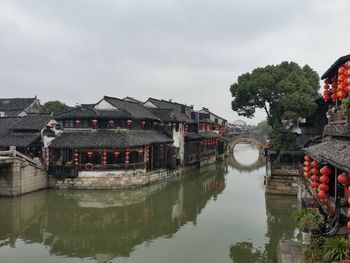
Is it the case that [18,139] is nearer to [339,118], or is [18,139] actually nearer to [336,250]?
[339,118]

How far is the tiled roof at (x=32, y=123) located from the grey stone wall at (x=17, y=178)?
20.8 feet

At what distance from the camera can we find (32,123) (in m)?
34.2

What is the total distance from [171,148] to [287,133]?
475 inches

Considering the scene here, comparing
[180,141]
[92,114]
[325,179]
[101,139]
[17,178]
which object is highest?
[92,114]

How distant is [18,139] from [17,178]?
24.1ft

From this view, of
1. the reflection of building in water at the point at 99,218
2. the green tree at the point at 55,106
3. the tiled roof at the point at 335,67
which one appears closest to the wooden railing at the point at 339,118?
the tiled roof at the point at 335,67

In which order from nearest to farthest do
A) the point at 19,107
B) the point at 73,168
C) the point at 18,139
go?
the point at 73,168, the point at 18,139, the point at 19,107

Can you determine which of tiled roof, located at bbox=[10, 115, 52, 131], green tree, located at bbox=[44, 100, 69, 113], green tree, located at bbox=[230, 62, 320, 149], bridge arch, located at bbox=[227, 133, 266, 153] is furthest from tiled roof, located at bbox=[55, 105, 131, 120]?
bridge arch, located at bbox=[227, 133, 266, 153]

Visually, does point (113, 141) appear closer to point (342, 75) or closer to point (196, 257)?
point (196, 257)

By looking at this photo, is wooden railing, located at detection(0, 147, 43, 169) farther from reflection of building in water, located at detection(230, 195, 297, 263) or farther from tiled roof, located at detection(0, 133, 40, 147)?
reflection of building in water, located at detection(230, 195, 297, 263)

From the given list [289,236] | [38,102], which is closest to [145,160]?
[289,236]

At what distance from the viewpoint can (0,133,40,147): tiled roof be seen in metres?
31.8

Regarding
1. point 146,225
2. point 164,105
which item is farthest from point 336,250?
point 164,105

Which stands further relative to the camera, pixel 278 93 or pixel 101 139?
pixel 278 93
